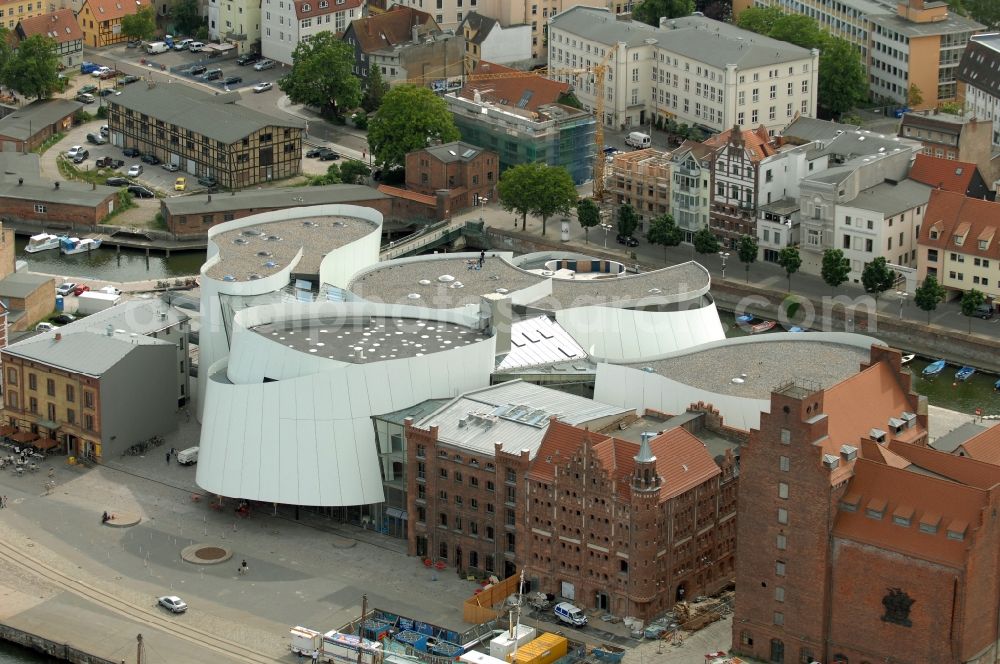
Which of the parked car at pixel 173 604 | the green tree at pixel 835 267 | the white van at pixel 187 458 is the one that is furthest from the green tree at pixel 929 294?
the parked car at pixel 173 604

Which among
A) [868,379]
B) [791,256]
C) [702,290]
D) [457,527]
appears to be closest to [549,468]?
[457,527]

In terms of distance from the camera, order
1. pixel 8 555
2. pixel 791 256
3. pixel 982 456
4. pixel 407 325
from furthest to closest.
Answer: pixel 791 256, pixel 407 325, pixel 8 555, pixel 982 456

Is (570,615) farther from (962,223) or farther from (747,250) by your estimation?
(962,223)

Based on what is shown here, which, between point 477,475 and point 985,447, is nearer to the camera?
point 985,447

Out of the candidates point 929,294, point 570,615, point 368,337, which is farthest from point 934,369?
point 570,615

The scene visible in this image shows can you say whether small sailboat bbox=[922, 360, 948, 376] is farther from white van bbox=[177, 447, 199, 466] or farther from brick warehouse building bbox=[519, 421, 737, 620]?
white van bbox=[177, 447, 199, 466]

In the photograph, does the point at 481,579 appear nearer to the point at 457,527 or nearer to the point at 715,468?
the point at 457,527
